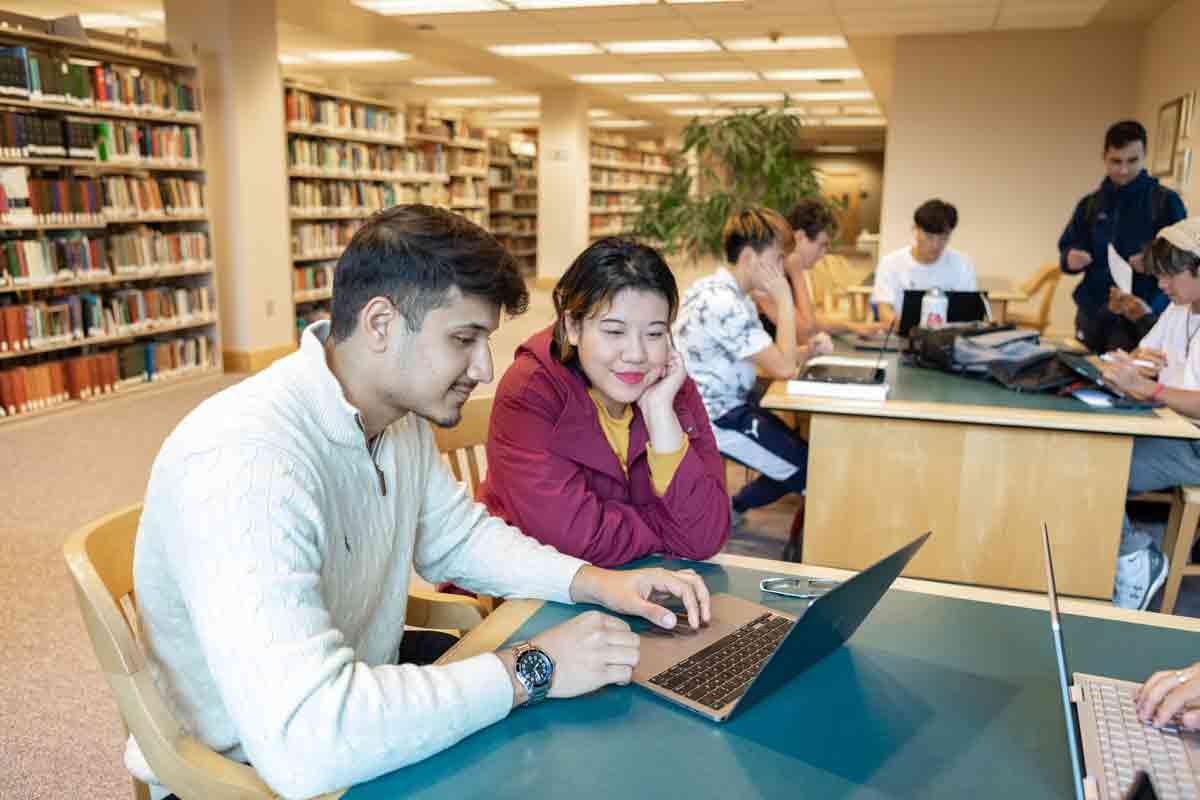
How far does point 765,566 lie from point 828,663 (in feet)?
1.08

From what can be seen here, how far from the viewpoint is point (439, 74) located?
34.9 feet

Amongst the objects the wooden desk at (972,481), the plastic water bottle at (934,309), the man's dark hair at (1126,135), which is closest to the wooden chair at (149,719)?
the wooden desk at (972,481)

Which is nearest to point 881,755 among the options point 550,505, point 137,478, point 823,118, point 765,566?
point 765,566

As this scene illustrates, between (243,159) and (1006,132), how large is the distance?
5.71m

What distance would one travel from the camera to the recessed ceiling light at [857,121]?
15.0 metres

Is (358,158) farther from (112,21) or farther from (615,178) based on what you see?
(615,178)

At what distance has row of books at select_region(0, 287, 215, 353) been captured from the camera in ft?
16.1

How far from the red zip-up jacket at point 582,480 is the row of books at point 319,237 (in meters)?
5.96

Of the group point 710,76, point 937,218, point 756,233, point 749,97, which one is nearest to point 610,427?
point 756,233

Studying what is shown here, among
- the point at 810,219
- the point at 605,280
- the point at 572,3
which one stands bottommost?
the point at 605,280

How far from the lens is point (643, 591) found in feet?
4.03

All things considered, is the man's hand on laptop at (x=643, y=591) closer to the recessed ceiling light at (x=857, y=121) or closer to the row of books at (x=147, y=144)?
the row of books at (x=147, y=144)

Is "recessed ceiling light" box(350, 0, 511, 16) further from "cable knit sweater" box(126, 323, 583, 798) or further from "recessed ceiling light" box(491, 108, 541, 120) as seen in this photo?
"recessed ceiling light" box(491, 108, 541, 120)

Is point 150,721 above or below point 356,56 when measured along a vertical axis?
below
